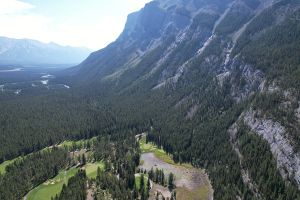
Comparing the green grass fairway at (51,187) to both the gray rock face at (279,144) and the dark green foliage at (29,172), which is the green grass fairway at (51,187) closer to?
the dark green foliage at (29,172)

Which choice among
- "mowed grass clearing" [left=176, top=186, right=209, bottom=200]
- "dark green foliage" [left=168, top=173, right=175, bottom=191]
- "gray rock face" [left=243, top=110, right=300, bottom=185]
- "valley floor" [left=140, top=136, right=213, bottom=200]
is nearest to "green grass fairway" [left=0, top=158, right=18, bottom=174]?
"valley floor" [left=140, top=136, right=213, bottom=200]

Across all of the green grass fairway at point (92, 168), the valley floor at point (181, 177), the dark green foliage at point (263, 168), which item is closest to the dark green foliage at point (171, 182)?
the valley floor at point (181, 177)

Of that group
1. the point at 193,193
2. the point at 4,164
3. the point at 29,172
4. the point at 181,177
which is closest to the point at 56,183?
the point at 29,172

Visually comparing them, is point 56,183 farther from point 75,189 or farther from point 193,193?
point 193,193

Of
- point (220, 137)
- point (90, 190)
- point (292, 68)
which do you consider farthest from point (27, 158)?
point (292, 68)

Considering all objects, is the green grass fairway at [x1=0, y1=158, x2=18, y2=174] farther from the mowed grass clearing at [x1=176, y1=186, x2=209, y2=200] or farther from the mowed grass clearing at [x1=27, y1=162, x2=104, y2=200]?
the mowed grass clearing at [x1=176, y1=186, x2=209, y2=200]

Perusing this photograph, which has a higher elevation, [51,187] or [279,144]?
[279,144]
